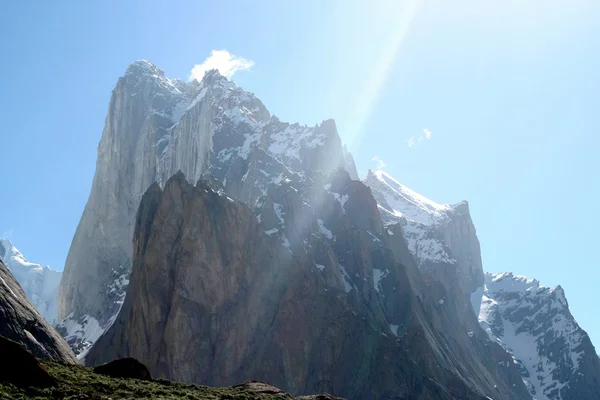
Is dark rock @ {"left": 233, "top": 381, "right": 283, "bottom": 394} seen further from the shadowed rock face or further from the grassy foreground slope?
the shadowed rock face

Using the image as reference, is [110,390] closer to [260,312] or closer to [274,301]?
[260,312]

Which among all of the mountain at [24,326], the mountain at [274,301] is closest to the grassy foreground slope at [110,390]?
the mountain at [24,326]

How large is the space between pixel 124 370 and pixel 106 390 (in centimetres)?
859

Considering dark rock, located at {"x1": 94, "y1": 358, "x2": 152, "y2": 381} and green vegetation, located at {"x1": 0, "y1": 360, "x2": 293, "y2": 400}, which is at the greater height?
dark rock, located at {"x1": 94, "y1": 358, "x2": 152, "y2": 381}

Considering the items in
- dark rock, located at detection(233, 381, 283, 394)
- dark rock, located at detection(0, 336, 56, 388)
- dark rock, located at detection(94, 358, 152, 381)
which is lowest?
dark rock, located at detection(0, 336, 56, 388)

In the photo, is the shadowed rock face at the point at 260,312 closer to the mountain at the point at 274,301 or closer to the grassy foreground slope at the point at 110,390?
the mountain at the point at 274,301

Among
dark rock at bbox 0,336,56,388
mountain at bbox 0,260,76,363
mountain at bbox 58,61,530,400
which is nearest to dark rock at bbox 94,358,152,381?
mountain at bbox 0,260,76,363

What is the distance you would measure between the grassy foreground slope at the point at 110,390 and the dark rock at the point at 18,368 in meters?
0.62

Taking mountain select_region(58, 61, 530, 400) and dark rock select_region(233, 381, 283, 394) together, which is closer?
dark rock select_region(233, 381, 283, 394)

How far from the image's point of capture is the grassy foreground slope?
32906mm

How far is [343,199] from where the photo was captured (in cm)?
18012

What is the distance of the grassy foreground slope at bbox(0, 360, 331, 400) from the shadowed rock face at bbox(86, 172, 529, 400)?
81.0 metres

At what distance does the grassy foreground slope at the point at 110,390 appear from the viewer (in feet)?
108

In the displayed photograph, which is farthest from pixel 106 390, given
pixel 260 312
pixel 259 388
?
pixel 260 312
